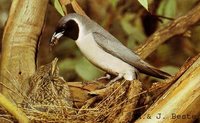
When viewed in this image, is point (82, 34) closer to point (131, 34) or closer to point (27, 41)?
point (27, 41)

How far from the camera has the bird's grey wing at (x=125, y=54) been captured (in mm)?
2354

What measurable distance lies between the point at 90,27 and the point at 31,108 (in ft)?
1.68

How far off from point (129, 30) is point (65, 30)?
3.38ft

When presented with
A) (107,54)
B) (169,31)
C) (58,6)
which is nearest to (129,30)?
(169,31)

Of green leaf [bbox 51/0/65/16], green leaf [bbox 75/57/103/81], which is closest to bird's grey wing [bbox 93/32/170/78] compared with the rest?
green leaf [bbox 51/0/65/16]

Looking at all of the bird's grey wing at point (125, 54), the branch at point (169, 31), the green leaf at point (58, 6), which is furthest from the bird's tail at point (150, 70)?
the green leaf at point (58, 6)

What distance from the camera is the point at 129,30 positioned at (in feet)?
11.1

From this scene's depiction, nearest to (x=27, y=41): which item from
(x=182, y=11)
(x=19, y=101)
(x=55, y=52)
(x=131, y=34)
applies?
(x=19, y=101)

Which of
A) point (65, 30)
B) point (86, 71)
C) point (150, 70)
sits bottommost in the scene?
point (86, 71)

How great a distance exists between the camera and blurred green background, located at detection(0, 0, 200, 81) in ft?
10.3

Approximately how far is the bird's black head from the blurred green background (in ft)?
1.61

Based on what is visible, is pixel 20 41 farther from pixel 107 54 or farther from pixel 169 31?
pixel 169 31

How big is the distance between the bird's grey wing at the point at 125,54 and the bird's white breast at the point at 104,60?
0.02 m

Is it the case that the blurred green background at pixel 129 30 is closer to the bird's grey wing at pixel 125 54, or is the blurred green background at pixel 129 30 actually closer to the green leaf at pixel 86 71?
the green leaf at pixel 86 71
